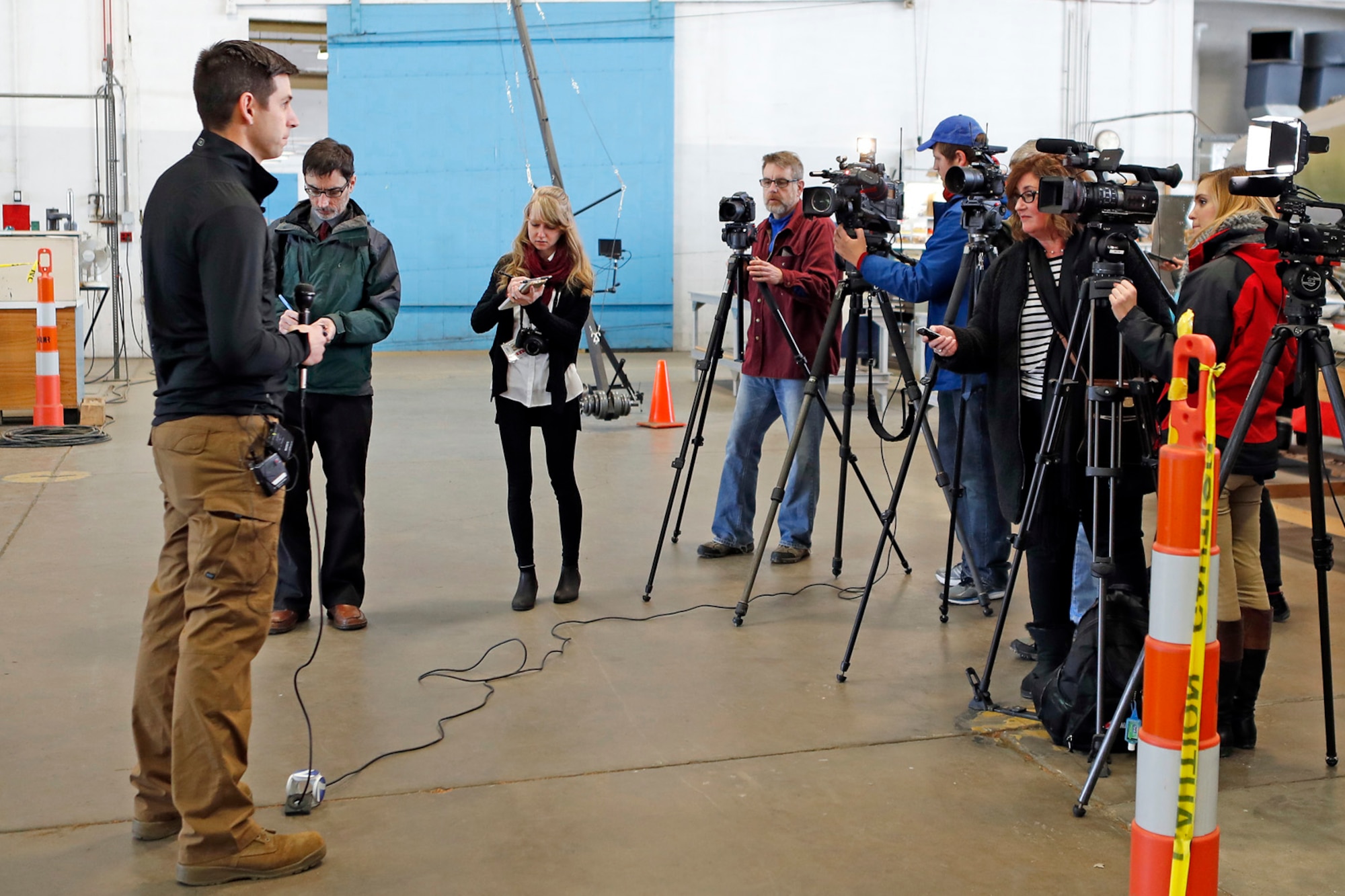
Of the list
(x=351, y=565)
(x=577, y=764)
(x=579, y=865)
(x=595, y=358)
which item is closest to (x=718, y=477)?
(x=595, y=358)

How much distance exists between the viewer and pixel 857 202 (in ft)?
13.1

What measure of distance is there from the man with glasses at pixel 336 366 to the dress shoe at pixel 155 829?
4.68ft

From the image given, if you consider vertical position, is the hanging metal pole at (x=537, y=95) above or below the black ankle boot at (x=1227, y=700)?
above

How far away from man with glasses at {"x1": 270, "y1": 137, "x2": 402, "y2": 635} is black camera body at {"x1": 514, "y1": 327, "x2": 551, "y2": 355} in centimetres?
43

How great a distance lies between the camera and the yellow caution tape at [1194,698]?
172 centimetres

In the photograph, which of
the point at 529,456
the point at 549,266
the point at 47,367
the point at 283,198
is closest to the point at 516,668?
the point at 529,456

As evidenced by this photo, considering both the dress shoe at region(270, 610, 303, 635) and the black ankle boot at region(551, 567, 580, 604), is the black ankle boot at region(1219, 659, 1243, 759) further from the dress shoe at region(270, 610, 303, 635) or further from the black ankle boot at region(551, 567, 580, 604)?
the dress shoe at region(270, 610, 303, 635)

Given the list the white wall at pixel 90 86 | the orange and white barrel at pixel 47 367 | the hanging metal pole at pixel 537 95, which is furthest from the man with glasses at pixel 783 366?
the white wall at pixel 90 86

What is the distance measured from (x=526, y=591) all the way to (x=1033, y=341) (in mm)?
1991

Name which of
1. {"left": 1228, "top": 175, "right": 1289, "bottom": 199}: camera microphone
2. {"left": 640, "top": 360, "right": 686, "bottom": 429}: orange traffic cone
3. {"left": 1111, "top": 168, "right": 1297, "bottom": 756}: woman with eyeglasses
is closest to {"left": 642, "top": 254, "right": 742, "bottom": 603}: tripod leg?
{"left": 1111, "top": 168, "right": 1297, "bottom": 756}: woman with eyeglasses

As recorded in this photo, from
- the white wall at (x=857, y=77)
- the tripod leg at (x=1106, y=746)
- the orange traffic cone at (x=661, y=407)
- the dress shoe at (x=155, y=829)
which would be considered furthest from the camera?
the white wall at (x=857, y=77)

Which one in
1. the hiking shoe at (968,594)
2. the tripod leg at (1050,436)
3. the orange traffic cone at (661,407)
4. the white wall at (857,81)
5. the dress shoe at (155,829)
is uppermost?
the white wall at (857,81)

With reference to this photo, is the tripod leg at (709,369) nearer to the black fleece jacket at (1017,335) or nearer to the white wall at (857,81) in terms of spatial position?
the black fleece jacket at (1017,335)

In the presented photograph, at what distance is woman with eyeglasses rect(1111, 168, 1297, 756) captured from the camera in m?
3.17
